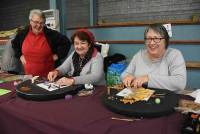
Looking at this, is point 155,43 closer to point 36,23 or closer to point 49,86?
point 49,86

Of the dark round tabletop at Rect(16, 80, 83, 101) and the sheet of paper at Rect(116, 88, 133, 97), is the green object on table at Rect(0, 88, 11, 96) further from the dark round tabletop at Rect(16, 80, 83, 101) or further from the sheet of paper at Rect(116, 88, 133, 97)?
the sheet of paper at Rect(116, 88, 133, 97)

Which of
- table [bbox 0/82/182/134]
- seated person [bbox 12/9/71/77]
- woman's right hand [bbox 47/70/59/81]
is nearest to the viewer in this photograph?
table [bbox 0/82/182/134]

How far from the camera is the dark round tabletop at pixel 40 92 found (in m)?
1.56

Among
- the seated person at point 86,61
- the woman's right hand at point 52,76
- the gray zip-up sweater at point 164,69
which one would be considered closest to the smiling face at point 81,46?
the seated person at point 86,61

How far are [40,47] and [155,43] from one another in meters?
1.43

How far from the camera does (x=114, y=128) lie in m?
1.11

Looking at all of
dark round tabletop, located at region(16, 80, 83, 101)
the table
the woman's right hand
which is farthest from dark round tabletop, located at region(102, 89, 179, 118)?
the woman's right hand

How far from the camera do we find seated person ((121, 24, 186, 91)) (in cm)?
165

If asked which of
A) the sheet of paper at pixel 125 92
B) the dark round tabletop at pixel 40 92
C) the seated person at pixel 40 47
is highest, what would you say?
the seated person at pixel 40 47

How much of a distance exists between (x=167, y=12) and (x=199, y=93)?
220 centimetres

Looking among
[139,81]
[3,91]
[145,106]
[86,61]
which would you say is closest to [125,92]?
[139,81]

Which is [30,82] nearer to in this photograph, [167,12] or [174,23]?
[174,23]

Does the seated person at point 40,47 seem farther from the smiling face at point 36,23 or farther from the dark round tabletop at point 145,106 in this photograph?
the dark round tabletop at point 145,106

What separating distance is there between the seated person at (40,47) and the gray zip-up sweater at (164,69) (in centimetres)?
115
